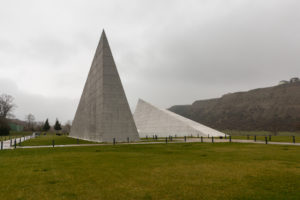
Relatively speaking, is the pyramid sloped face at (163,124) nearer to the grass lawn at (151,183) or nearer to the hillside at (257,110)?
the grass lawn at (151,183)

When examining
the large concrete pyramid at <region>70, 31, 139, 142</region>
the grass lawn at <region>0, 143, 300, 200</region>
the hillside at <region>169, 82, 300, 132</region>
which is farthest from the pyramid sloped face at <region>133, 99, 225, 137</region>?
→ the hillside at <region>169, 82, 300, 132</region>

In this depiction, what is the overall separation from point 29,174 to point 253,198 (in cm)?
832

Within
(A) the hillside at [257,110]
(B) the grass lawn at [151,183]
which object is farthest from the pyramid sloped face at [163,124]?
(A) the hillside at [257,110]

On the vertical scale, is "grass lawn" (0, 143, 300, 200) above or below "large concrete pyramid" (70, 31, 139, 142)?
below

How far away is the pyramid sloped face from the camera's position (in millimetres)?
49344

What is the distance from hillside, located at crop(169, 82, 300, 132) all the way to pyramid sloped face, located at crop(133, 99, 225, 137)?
6226 cm

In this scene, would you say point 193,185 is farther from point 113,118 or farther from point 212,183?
point 113,118

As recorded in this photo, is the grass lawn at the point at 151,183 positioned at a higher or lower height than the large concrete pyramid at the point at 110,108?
lower

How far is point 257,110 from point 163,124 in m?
94.9

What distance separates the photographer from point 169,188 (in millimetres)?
6641

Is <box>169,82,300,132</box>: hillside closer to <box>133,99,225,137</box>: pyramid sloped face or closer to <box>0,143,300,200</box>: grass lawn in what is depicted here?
<box>133,99,225,137</box>: pyramid sloped face

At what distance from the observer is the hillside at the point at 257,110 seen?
354ft

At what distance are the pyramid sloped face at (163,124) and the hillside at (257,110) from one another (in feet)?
204

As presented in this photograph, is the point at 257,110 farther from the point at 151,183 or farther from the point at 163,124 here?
the point at 151,183
